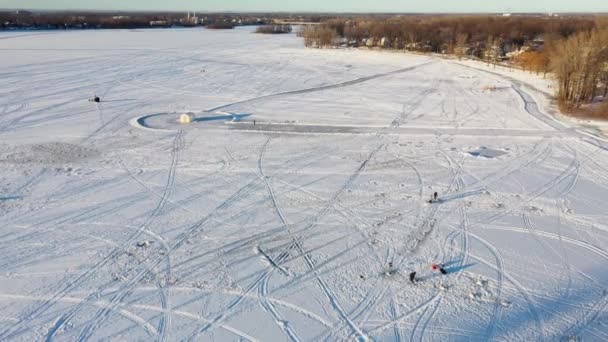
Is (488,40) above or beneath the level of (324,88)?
Result: above

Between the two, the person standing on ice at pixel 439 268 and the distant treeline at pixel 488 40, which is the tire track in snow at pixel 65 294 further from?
the distant treeline at pixel 488 40

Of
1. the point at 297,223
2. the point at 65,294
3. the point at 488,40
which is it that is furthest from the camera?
the point at 488,40

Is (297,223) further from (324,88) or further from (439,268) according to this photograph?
(324,88)

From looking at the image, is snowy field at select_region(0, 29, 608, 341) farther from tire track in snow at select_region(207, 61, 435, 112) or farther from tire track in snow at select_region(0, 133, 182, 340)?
tire track in snow at select_region(207, 61, 435, 112)

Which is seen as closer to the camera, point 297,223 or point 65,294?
point 65,294

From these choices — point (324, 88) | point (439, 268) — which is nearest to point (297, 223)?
point (439, 268)

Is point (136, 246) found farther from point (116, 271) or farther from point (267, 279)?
point (267, 279)

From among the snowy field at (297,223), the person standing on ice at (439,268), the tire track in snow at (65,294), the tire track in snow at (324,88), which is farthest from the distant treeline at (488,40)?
the tire track in snow at (65,294)

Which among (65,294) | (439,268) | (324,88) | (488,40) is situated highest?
(488,40)
